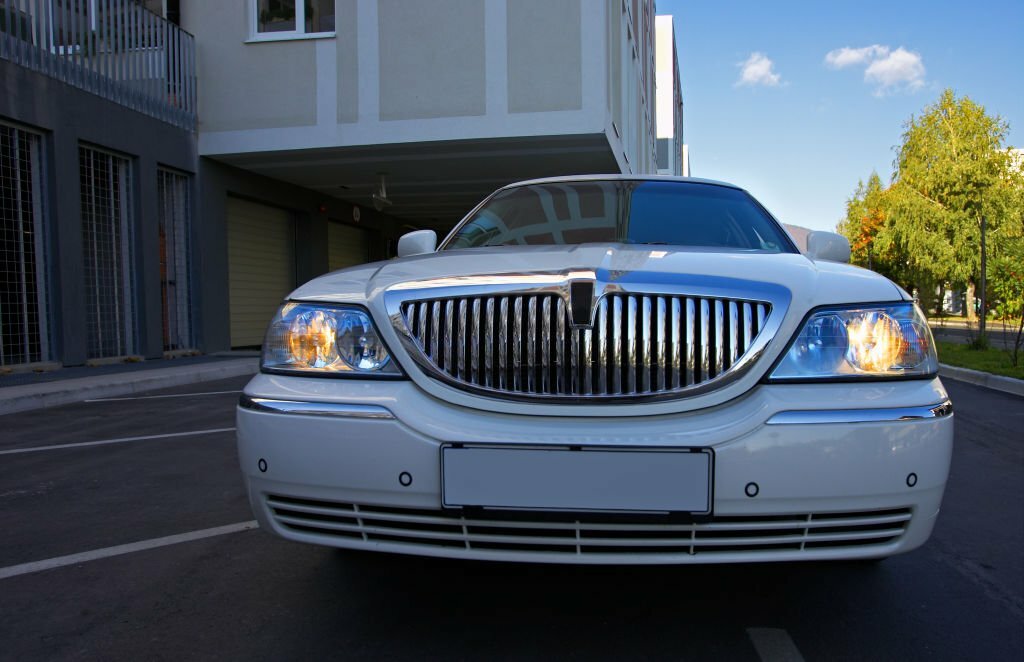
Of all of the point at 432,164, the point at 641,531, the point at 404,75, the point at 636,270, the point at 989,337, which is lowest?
the point at 989,337

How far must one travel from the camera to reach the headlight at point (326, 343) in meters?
2.10

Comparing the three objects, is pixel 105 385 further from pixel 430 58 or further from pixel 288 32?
pixel 288 32

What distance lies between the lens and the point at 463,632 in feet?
7.18

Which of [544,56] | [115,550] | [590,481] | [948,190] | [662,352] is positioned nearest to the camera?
[590,481]

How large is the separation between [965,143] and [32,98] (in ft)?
102

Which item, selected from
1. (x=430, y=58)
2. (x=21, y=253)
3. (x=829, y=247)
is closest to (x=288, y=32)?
(x=430, y=58)

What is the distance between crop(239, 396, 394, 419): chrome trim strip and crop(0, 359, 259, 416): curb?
5859 mm

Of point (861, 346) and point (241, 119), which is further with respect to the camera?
point (241, 119)

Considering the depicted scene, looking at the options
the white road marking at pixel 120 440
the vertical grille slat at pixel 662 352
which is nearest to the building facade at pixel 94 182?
the white road marking at pixel 120 440

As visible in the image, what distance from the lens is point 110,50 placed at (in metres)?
10.8

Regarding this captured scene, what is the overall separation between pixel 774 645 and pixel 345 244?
17223mm

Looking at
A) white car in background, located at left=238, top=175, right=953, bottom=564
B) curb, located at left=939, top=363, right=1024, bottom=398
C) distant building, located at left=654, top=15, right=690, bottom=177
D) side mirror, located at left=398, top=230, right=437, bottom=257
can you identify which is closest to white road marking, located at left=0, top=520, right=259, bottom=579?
white car in background, located at left=238, top=175, right=953, bottom=564

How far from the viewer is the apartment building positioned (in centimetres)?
997

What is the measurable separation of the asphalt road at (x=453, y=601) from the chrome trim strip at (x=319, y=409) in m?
0.68
